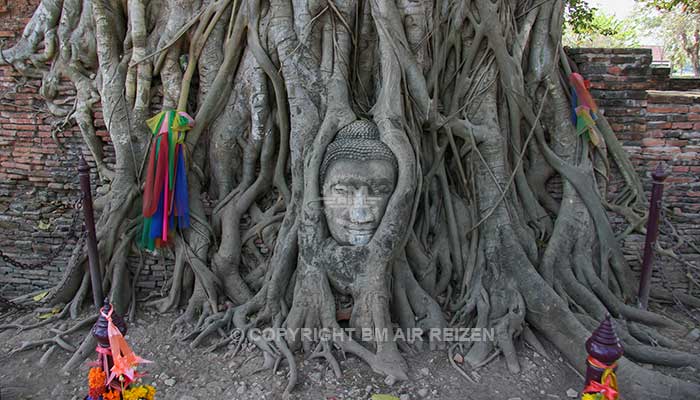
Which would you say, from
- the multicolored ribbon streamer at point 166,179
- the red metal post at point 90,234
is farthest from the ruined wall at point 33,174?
the multicolored ribbon streamer at point 166,179

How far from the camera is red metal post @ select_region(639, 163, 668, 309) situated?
10.7ft

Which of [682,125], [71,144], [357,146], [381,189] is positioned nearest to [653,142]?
[682,125]

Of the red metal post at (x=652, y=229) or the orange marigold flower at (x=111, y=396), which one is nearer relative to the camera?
the orange marigold flower at (x=111, y=396)

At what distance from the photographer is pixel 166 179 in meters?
3.38

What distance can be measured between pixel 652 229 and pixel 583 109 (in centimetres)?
105

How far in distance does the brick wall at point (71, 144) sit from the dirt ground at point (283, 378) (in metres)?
1.02

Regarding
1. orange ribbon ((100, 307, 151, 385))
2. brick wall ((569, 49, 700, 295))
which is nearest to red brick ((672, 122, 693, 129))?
brick wall ((569, 49, 700, 295))

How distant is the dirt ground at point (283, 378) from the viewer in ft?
8.70

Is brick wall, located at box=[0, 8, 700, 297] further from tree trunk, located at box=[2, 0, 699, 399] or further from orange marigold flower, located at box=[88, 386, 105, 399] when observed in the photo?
orange marigold flower, located at box=[88, 386, 105, 399]

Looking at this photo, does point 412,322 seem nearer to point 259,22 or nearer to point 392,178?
point 392,178

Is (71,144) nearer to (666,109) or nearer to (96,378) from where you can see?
(96,378)

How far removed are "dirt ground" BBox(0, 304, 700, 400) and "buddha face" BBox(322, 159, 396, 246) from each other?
83 cm

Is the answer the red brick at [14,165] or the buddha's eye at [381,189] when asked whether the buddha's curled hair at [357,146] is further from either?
the red brick at [14,165]

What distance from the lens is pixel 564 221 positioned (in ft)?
11.7
